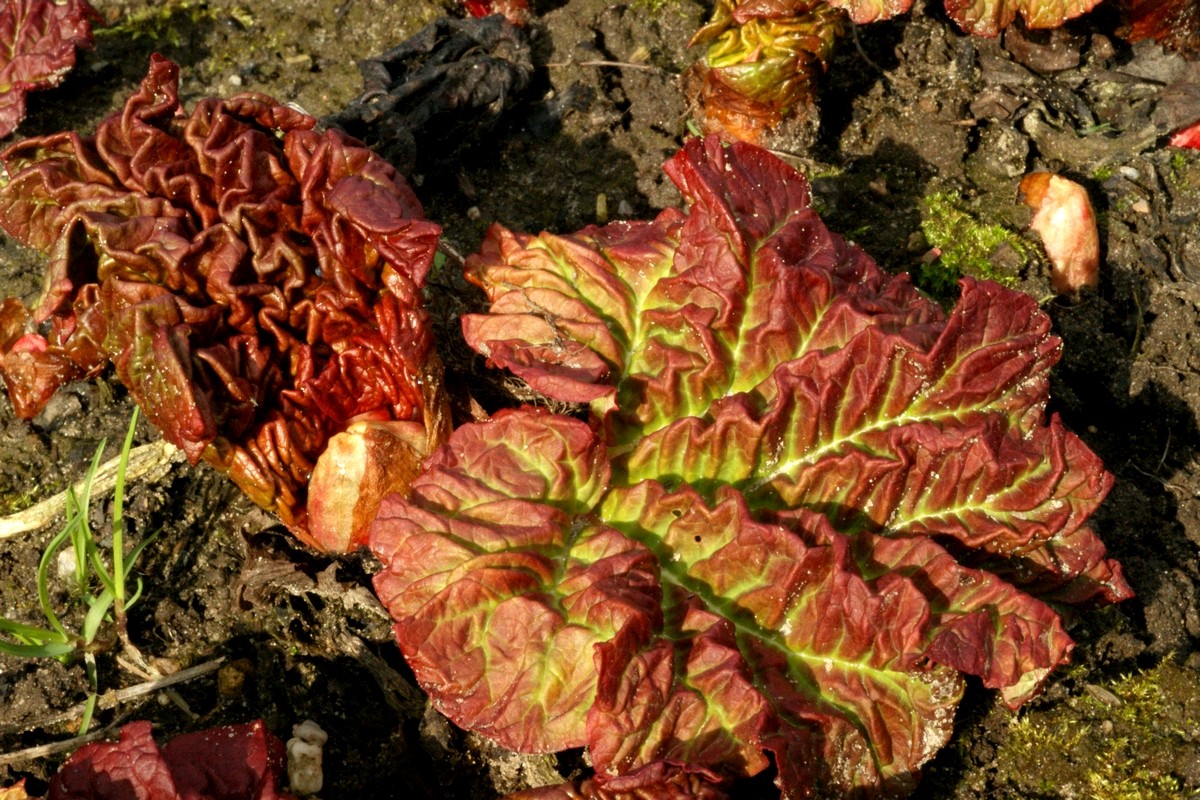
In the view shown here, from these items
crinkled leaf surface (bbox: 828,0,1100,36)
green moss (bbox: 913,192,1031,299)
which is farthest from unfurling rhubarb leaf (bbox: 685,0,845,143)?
green moss (bbox: 913,192,1031,299)

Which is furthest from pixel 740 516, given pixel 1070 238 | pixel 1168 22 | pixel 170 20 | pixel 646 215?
pixel 170 20

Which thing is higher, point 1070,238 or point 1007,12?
point 1007,12

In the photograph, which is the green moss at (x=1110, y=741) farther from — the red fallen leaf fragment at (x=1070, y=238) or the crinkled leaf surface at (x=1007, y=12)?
the crinkled leaf surface at (x=1007, y=12)

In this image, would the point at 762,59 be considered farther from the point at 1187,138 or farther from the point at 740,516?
the point at 740,516

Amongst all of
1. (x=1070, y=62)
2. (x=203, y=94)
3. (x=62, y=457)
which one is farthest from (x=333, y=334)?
(x=1070, y=62)

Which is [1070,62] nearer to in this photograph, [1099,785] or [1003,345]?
[1003,345]

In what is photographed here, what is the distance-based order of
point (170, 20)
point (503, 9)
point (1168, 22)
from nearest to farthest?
point (1168, 22) < point (503, 9) < point (170, 20)

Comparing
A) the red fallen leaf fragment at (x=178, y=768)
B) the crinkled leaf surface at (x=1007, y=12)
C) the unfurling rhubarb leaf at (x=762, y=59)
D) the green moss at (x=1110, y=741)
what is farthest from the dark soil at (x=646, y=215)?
the red fallen leaf fragment at (x=178, y=768)
